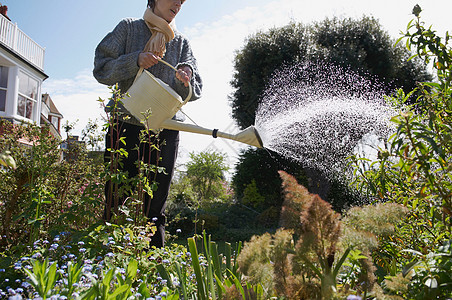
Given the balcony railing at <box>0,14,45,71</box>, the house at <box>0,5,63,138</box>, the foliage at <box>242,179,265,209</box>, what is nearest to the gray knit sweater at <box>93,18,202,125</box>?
the foliage at <box>242,179,265,209</box>

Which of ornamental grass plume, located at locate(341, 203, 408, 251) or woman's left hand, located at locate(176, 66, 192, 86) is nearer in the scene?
ornamental grass plume, located at locate(341, 203, 408, 251)

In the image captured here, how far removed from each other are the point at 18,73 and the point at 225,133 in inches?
569

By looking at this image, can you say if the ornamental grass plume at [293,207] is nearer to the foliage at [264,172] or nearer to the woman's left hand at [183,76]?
the woman's left hand at [183,76]

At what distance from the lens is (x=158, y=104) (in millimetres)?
2275

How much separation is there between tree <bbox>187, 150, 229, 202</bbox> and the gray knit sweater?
6868mm

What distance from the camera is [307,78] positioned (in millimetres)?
8734

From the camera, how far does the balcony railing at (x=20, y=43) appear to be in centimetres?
1330

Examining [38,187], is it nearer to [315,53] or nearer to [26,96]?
[315,53]

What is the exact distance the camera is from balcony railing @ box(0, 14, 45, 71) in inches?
524

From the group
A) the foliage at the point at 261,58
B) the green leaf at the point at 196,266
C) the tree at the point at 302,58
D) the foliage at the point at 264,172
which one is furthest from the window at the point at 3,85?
the green leaf at the point at 196,266

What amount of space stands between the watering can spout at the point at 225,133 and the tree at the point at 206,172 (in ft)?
23.6

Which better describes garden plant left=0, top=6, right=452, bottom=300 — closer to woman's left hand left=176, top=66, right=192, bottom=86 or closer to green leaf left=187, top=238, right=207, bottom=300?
green leaf left=187, top=238, right=207, bottom=300

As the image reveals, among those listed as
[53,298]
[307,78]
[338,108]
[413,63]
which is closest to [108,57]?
[53,298]

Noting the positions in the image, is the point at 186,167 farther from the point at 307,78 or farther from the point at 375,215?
the point at 375,215
